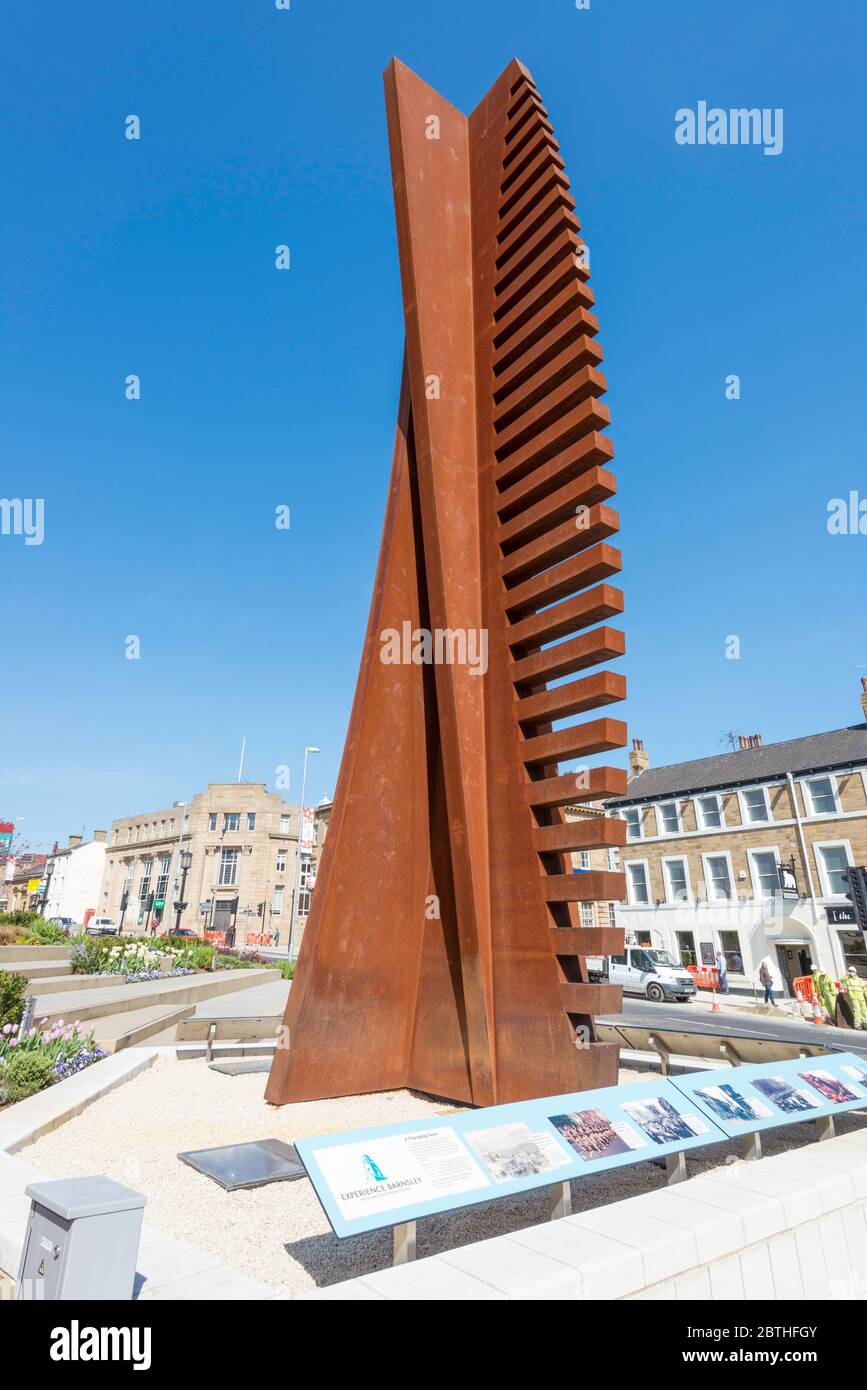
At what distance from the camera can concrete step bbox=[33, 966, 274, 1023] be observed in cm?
1426

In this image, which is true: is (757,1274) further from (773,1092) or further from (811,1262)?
(773,1092)

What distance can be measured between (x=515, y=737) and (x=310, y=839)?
30581 millimetres

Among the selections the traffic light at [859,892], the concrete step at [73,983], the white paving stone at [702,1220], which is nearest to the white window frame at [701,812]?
the traffic light at [859,892]

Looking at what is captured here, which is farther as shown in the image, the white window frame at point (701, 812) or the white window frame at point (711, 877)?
the white window frame at point (701, 812)

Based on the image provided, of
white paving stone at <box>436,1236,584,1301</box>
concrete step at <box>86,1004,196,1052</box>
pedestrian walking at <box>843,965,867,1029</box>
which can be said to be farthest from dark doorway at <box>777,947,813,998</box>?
white paving stone at <box>436,1236,584,1301</box>

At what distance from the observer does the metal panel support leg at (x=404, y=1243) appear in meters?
3.59

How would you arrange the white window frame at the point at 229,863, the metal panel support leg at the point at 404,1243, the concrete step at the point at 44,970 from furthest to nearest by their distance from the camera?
1. the white window frame at the point at 229,863
2. the concrete step at the point at 44,970
3. the metal panel support leg at the point at 404,1243

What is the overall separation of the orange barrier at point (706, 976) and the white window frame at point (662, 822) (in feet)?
21.1

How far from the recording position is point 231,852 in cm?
6694

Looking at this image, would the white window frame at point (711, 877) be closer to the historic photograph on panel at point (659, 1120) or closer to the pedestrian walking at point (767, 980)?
the pedestrian walking at point (767, 980)

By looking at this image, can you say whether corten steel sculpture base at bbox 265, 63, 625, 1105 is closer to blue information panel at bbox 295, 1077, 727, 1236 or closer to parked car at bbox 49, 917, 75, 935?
blue information panel at bbox 295, 1077, 727, 1236

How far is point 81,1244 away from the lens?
301 cm

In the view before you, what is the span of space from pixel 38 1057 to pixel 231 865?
60.7 m
